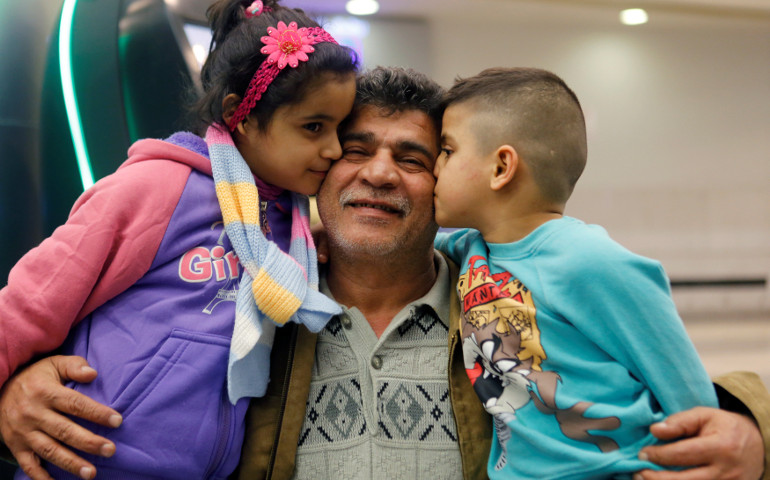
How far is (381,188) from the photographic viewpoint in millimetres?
1440

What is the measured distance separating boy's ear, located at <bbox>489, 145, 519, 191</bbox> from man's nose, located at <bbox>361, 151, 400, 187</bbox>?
0.96 feet

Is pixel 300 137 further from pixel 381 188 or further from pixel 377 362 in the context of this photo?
pixel 377 362

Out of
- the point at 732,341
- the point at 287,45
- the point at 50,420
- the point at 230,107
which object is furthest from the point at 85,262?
the point at 732,341

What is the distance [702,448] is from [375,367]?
65 centimetres

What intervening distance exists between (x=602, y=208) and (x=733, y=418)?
310 centimetres

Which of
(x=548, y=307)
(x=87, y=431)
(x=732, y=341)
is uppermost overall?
(x=548, y=307)

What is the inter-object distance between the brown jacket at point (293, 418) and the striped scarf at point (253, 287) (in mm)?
87

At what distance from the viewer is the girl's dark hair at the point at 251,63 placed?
129 cm

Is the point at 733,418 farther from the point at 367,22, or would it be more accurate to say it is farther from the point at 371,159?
the point at 367,22

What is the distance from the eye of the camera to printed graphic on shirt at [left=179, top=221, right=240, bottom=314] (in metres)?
1.19

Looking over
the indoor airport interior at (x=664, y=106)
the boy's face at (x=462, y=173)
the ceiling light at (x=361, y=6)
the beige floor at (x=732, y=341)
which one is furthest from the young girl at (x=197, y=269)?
the beige floor at (x=732, y=341)

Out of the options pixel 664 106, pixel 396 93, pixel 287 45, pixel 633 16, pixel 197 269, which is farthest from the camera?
pixel 664 106

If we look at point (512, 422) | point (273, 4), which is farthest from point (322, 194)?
point (512, 422)

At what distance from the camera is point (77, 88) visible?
168 cm
